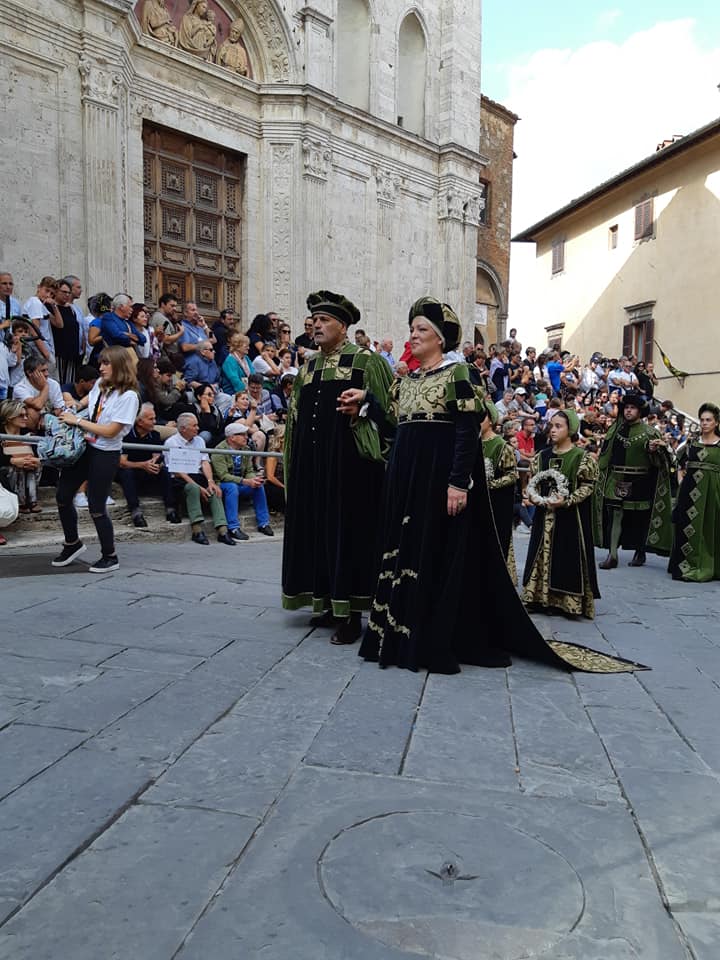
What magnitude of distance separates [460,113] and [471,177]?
5.33 feet

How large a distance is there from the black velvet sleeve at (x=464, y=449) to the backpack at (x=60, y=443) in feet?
11.5

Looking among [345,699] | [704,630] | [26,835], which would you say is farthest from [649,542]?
[26,835]

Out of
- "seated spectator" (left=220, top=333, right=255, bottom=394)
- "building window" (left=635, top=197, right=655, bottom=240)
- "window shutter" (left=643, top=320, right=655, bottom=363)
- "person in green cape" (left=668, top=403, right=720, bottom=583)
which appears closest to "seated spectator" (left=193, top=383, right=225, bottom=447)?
"seated spectator" (left=220, top=333, right=255, bottom=394)

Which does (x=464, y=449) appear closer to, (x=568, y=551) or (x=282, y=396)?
(x=568, y=551)

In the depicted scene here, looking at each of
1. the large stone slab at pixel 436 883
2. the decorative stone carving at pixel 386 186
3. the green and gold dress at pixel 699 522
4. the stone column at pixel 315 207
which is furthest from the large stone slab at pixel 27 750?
the decorative stone carving at pixel 386 186

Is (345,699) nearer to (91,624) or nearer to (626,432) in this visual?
(91,624)

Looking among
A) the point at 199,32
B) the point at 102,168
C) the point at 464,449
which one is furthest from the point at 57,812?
the point at 199,32

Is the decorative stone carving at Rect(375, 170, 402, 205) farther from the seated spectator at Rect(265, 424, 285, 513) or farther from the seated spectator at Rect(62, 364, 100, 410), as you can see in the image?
the seated spectator at Rect(62, 364, 100, 410)

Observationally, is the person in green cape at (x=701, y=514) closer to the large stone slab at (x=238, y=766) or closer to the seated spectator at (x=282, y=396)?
the seated spectator at (x=282, y=396)

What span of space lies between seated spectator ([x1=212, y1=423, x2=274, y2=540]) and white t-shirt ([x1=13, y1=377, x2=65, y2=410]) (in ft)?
6.11

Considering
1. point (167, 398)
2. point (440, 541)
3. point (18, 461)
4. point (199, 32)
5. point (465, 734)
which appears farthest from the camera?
point (199, 32)

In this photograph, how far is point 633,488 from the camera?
8.66m

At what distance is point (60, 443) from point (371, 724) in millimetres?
4049

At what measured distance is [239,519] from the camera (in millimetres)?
9508
